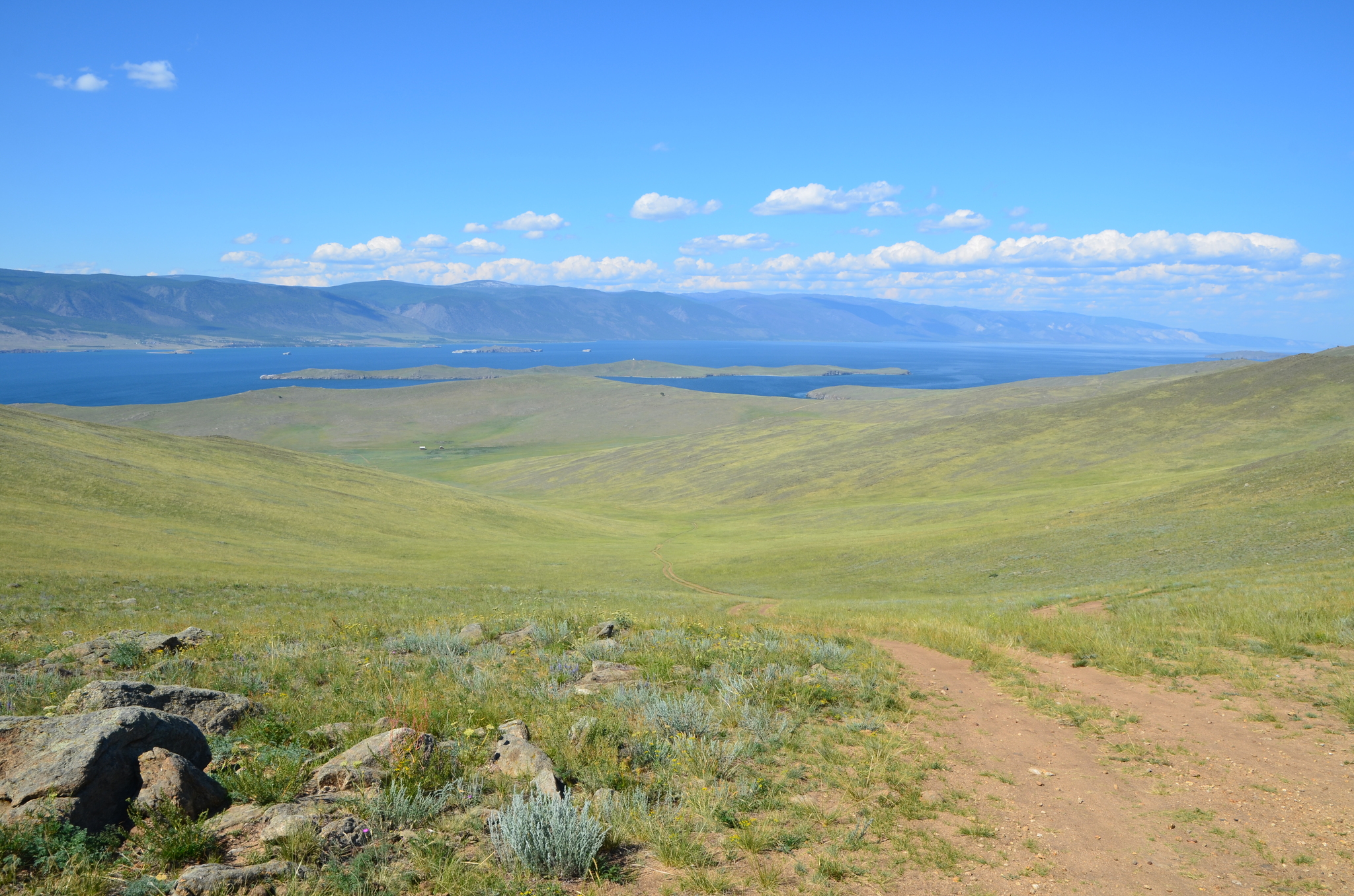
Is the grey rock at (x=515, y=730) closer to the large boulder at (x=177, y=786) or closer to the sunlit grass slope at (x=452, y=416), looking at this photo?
the large boulder at (x=177, y=786)

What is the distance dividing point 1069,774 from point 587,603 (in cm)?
1425

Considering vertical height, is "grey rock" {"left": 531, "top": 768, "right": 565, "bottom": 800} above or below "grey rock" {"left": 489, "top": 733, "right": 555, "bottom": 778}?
above

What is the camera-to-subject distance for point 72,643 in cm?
1024

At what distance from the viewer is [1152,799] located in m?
6.46

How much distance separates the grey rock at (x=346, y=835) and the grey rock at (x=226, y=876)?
1.02 feet

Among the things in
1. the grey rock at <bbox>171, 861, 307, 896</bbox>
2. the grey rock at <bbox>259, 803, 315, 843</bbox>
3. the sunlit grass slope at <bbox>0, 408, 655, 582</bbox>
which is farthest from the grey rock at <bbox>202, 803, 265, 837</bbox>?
the sunlit grass slope at <bbox>0, 408, 655, 582</bbox>

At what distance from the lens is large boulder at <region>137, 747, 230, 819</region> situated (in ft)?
16.7

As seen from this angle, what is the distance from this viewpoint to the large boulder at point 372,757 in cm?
583

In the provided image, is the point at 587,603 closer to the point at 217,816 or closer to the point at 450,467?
the point at 217,816

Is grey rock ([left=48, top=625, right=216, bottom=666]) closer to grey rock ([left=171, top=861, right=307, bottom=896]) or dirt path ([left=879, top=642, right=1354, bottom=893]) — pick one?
grey rock ([left=171, top=861, right=307, bottom=896])

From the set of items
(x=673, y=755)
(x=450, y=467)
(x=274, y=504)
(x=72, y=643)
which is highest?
(x=673, y=755)

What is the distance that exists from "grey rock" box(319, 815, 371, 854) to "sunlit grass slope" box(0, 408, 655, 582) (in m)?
18.8

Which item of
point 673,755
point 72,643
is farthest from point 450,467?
point 673,755

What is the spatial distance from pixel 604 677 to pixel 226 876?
17.4 ft
